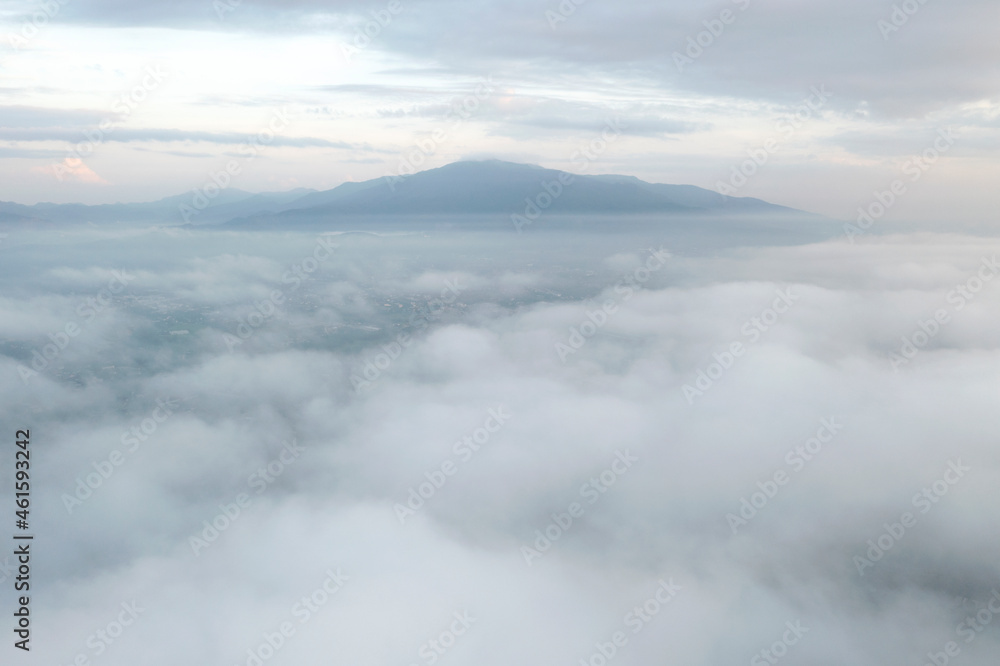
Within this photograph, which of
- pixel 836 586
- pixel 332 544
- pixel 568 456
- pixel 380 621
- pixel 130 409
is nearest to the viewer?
pixel 380 621

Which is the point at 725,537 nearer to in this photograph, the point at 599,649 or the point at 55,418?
the point at 599,649

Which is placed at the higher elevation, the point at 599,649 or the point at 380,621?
the point at 380,621

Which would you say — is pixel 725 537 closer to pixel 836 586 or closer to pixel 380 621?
pixel 836 586

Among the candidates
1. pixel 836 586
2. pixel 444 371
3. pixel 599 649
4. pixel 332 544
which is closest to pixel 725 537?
pixel 836 586

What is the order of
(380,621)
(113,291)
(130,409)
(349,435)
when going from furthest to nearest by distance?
1. (113,291)
2. (130,409)
3. (349,435)
4. (380,621)

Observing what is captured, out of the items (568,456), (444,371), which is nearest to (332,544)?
(568,456)

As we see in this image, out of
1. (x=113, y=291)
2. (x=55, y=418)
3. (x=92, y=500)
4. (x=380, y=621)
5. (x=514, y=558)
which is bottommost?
(x=380, y=621)

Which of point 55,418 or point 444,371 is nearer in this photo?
point 55,418

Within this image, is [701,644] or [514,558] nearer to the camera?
[701,644]

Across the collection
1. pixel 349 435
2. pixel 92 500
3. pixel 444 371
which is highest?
pixel 444 371
